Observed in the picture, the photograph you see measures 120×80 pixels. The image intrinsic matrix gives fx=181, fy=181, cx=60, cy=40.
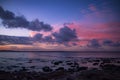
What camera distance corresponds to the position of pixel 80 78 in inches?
377

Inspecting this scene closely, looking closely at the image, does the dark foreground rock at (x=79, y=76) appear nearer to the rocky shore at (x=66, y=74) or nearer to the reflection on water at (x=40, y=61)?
the rocky shore at (x=66, y=74)

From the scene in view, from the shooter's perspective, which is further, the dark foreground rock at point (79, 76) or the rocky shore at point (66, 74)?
the rocky shore at point (66, 74)

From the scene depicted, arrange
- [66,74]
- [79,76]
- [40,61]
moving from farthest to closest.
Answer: [40,61], [66,74], [79,76]

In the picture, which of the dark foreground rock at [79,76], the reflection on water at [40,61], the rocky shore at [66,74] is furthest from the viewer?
the reflection on water at [40,61]

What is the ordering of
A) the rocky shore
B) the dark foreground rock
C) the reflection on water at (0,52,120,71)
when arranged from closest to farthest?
the dark foreground rock < the rocky shore < the reflection on water at (0,52,120,71)

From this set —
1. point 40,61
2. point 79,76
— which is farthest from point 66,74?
point 40,61

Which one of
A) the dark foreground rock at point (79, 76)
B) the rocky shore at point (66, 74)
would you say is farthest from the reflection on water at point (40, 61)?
the dark foreground rock at point (79, 76)

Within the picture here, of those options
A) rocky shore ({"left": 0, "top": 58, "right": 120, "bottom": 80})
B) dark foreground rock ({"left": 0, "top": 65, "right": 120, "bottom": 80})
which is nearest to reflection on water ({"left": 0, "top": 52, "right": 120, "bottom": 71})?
rocky shore ({"left": 0, "top": 58, "right": 120, "bottom": 80})

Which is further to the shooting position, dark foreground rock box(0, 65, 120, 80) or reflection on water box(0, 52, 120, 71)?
reflection on water box(0, 52, 120, 71)

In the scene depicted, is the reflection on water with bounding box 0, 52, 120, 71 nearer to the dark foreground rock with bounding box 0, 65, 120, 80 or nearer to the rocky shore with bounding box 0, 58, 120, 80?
the rocky shore with bounding box 0, 58, 120, 80

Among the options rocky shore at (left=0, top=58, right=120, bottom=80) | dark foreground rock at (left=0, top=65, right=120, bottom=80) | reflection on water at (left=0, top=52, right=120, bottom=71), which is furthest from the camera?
reflection on water at (left=0, top=52, right=120, bottom=71)

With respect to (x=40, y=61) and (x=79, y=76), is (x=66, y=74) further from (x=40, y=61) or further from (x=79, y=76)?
(x=40, y=61)

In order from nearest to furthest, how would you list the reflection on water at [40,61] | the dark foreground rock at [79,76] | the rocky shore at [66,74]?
the dark foreground rock at [79,76] < the rocky shore at [66,74] < the reflection on water at [40,61]

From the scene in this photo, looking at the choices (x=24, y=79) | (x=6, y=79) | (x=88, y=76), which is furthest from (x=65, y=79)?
(x=6, y=79)
